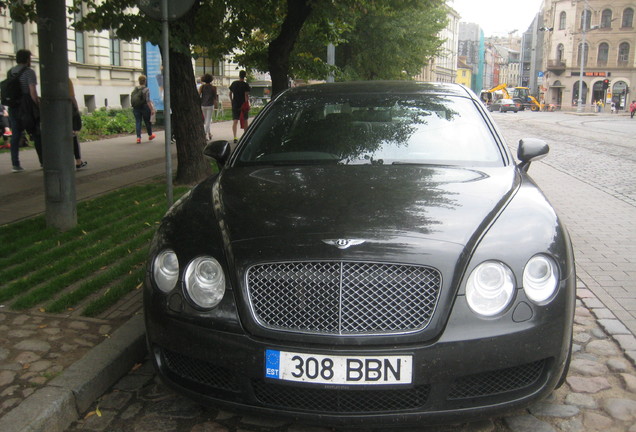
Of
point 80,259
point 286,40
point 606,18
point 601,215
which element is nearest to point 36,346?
point 80,259

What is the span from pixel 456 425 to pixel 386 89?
2.51m

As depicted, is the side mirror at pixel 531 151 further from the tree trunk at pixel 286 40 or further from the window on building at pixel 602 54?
the window on building at pixel 602 54

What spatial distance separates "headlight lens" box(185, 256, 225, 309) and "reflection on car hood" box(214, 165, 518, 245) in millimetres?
152

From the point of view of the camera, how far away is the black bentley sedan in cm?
261

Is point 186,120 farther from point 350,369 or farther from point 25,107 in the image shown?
point 350,369

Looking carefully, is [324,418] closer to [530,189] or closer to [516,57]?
[530,189]

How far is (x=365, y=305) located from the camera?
2.64 m

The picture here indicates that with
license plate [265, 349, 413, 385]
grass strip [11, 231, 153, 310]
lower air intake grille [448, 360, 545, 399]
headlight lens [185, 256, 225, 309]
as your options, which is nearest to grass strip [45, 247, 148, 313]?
grass strip [11, 231, 153, 310]

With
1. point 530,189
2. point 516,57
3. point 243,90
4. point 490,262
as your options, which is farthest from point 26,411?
point 516,57

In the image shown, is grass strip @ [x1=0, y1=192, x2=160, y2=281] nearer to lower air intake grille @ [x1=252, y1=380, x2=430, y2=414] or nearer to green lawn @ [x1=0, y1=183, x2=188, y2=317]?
green lawn @ [x1=0, y1=183, x2=188, y2=317]

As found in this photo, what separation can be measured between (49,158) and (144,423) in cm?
403

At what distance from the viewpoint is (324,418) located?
267 centimetres

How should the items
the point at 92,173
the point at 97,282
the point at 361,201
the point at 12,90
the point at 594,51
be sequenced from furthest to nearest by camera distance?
the point at 594,51, the point at 92,173, the point at 12,90, the point at 97,282, the point at 361,201

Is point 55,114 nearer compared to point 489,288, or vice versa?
point 489,288
